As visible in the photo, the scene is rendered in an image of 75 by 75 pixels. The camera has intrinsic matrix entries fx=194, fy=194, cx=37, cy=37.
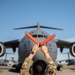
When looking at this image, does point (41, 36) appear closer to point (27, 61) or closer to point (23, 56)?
point (23, 56)

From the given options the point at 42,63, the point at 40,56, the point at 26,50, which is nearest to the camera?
the point at 42,63

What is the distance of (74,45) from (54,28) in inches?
204

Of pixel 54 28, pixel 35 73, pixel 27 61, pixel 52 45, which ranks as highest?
pixel 54 28

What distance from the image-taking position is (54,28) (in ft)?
68.9

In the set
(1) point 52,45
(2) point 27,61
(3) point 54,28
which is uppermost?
(3) point 54,28

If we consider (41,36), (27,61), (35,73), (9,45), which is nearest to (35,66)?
(35,73)

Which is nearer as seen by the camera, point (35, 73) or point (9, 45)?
point (35, 73)

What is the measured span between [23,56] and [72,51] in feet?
19.5

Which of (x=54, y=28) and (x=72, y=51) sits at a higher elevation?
(x=54, y=28)

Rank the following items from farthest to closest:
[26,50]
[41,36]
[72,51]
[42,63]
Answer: [72,51] → [41,36] → [26,50] → [42,63]

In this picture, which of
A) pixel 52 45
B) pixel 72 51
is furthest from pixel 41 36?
pixel 72 51

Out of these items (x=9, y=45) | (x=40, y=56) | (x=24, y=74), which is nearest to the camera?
(x=24, y=74)

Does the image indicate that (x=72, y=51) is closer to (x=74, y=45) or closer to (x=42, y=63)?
(x=74, y=45)

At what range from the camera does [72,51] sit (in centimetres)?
1619
